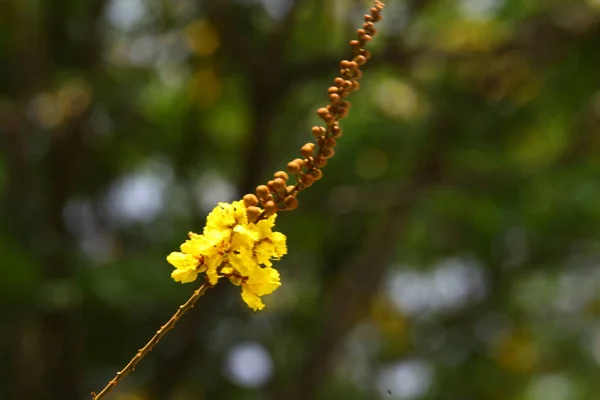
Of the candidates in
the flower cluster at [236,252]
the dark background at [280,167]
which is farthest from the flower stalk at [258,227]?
the dark background at [280,167]

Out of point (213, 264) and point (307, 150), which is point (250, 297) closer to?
point (213, 264)

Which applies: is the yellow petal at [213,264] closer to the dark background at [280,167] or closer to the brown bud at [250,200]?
the brown bud at [250,200]

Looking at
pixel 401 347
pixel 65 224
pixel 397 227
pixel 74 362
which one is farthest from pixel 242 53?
pixel 401 347

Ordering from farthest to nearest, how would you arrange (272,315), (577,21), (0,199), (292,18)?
(272,315), (0,199), (292,18), (577,21)

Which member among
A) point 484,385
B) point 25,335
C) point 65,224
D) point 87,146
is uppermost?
point 484,385

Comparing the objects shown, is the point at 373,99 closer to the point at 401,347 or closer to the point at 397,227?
the point at 397,227

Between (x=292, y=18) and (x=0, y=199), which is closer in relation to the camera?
(x=292, y=18)
